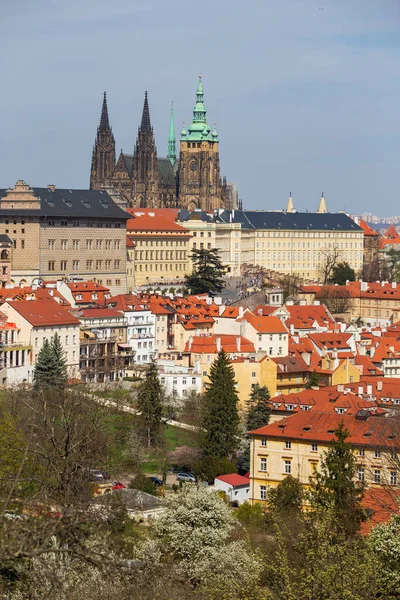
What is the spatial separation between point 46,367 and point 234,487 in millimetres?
17931

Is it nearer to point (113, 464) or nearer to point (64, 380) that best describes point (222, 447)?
point (113, 464)

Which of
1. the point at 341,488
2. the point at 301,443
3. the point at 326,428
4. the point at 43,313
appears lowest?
the point at 341,488

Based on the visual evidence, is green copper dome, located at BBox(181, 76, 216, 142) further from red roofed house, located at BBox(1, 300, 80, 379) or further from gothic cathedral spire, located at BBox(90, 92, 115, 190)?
red roofed house, located at BBox(1, 300, 80, 379)

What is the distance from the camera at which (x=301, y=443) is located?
4128 cm

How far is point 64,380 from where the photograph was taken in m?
57.1

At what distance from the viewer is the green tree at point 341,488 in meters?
29.3

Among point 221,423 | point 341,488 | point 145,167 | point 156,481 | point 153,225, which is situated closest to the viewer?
point 341,488

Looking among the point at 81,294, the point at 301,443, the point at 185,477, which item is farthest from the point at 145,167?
the point at 301,443

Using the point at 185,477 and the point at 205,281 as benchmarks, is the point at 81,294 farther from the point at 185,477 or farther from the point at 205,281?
the point at 185,477

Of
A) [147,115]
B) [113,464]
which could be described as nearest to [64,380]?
[113,464]

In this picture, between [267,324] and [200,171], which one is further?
[200,171]

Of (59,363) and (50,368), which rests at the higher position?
(59,363)

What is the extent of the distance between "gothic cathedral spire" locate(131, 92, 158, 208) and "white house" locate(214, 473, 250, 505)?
94.7 meters

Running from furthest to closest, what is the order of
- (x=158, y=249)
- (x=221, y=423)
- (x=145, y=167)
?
(x=145, y=167) → (x=158, y=249) → (x=221, y=423)
